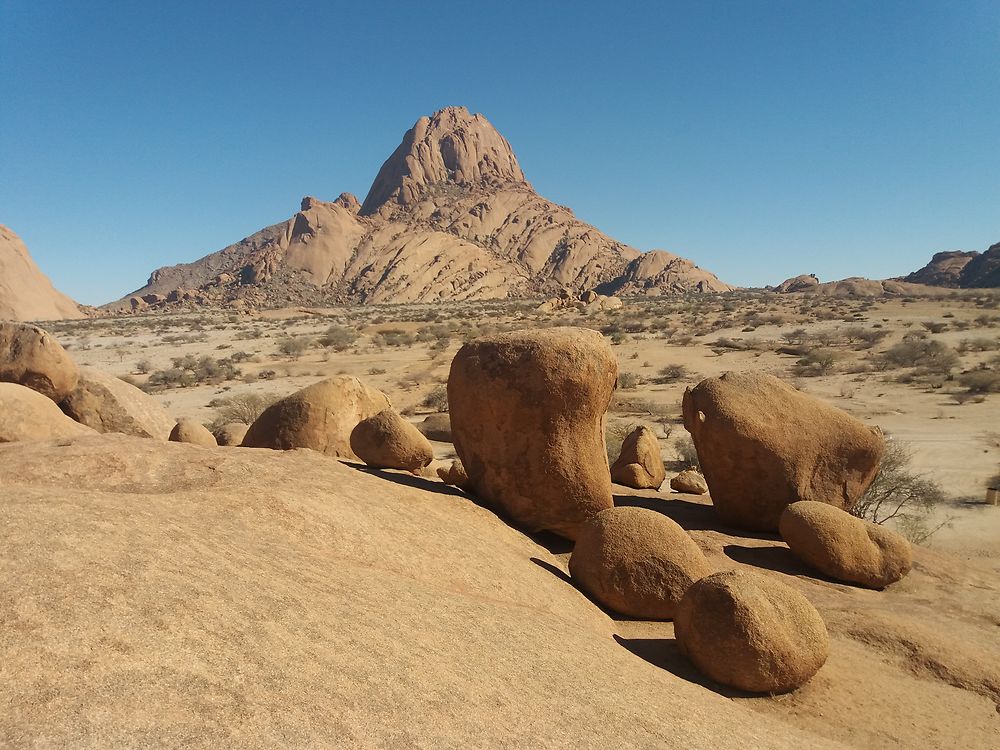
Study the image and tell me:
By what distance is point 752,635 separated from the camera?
3768mm

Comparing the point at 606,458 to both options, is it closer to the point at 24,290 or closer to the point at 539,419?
the point at 539,419

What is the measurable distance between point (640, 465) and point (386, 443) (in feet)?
14.0

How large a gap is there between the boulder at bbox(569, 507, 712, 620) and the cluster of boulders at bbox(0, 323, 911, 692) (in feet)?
0.04

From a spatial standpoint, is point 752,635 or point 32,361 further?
point 32,361

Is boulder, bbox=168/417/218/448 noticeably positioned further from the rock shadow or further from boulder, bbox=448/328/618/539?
the rock shadow

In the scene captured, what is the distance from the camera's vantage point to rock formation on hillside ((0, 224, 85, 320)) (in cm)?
6316

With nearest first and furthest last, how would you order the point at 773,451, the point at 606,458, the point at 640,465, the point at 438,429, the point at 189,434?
the point at 606,458 → the point at 773,451 → the point at 189,434 → the point at 640,465 → the point at 438,429

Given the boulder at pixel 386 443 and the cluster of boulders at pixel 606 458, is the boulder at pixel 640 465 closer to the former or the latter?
the cluster of boulders at pixel 606 458

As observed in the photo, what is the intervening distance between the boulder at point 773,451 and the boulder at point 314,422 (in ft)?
14.7

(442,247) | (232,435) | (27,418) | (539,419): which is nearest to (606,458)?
(539,419)

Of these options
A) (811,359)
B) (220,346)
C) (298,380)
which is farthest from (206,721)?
(220,346)

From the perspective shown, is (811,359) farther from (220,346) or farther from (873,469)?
(220,346)

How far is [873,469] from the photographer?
727 centimetres

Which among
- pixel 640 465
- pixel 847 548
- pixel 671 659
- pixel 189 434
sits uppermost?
pixel 189 434
